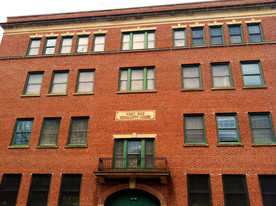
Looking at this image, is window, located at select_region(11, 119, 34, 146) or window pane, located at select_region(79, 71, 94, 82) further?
window pane, located at select_region(79, 71, 94, 82)

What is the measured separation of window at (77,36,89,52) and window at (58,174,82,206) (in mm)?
10259

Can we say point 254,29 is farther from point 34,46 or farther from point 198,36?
point 34,46

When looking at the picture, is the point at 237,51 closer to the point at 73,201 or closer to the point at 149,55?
the point at 149,55

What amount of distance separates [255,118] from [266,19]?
8.37m

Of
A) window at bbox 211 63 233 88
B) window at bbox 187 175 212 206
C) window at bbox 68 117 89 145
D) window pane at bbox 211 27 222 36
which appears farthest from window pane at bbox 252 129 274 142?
window at bbox 68 117 89 145

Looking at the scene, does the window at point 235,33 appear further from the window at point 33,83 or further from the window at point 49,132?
the window at point 33,83

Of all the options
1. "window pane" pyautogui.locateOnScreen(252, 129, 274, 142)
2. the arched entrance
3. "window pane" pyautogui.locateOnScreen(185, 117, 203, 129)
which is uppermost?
"window pane" pyautogui.locateOnScreen(185, 117, 203, 129)

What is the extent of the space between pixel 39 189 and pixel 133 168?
644cm

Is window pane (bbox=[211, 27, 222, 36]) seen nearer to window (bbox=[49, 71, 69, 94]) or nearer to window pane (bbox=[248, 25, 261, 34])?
window pane (bbox=[248, 25, 261, 34])

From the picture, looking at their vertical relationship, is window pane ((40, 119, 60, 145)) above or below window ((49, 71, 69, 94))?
below

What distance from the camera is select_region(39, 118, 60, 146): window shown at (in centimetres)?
1697

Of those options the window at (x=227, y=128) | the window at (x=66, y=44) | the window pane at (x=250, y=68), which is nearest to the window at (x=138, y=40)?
the window at (x=66, y=44)

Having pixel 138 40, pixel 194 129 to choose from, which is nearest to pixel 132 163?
pixel 194 129

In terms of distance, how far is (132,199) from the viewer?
14945mm
